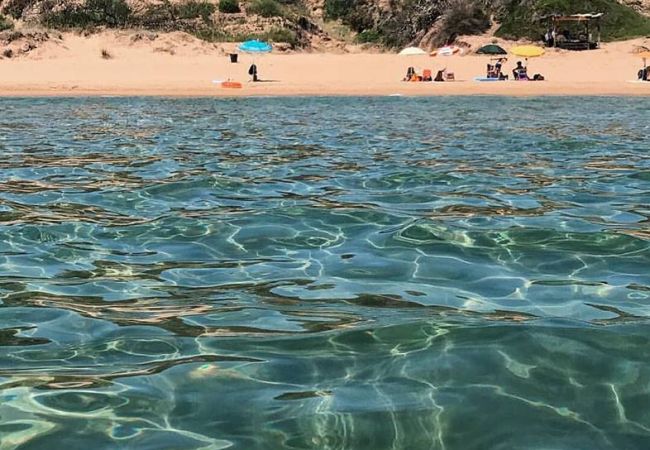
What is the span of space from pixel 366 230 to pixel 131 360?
2.76 meters

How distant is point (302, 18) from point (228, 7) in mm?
3917

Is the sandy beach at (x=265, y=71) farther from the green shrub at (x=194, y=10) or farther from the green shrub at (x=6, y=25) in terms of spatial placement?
the green shrub at (x=194, y=10)

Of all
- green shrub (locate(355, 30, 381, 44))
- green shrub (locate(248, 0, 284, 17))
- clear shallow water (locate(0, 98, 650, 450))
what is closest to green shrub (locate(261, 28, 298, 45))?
green shrub (locate(248, 0, 284, 17))

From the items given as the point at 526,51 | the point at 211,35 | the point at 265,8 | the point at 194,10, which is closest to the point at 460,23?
the point at 526,51

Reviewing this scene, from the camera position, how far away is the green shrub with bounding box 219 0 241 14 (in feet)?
135

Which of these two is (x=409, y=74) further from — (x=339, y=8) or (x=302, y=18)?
(x=339, y=8)

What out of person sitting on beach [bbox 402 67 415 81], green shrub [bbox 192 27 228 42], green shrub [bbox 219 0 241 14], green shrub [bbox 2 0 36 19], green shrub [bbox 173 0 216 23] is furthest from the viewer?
green shrub [bbox 219 0 241 14]

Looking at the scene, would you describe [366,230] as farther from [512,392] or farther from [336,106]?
[336,106]

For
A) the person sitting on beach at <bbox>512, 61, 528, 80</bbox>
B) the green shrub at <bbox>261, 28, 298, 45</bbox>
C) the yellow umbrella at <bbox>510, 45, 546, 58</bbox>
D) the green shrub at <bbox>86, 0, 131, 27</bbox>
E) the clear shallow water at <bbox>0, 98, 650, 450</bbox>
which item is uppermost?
the green shrub at <bbox>86, 0, 131, 27</bbox>

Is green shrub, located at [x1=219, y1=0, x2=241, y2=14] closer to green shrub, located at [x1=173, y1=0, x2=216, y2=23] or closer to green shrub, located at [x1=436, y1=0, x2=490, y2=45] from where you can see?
green shrub, located at [x1=173, y1=0, x2=216, y2=23]

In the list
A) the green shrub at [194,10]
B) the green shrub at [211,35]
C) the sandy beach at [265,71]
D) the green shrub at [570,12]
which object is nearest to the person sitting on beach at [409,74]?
the sandy beach at [265,71]

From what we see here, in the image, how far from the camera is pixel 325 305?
13.1 feet

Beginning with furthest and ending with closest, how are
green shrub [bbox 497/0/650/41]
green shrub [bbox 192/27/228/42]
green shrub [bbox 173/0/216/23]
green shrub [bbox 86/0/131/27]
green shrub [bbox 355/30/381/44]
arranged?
1. green shrub [bbox 355/30/381/44]
2. green shrub [bbox 173/0/216/23]
3. green shrub [bbox 86/0/131/27]
4. green shrub [bbox 497/0/650/41]
5. green shrub [bbox 192/27/228/42]

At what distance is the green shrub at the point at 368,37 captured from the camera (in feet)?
138
